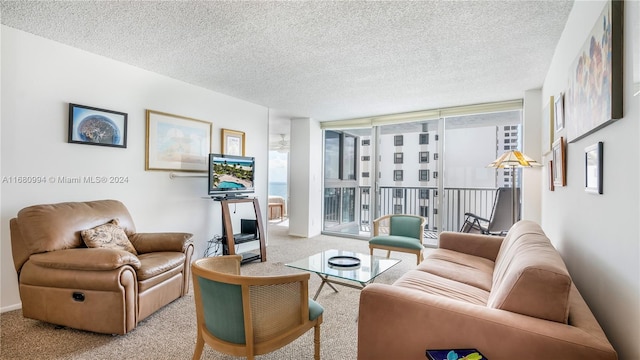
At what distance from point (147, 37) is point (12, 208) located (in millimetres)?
1852

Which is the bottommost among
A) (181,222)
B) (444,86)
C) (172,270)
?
(172,270)

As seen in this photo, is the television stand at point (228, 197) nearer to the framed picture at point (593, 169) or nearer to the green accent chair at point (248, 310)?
the green accent chair at point (248, 310)

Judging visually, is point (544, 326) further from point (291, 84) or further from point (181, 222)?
point (181, 222)

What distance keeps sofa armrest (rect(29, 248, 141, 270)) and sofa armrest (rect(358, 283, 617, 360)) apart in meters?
1.73

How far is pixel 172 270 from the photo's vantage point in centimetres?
253

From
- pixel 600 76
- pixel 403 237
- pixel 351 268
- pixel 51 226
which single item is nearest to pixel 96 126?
pixel 51 226

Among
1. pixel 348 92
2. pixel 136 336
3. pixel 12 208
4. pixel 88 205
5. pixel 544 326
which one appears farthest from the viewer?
pixel 348 92

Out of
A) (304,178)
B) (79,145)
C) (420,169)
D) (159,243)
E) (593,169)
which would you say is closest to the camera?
(593,169)

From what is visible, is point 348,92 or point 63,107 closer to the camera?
point 63,107

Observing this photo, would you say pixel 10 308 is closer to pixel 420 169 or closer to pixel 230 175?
pixel 230 175

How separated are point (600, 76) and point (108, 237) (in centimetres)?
342

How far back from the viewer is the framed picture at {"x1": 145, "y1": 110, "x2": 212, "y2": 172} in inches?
136

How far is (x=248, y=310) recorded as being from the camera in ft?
4.46

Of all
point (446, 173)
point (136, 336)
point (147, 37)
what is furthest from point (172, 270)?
point (446, 173)
